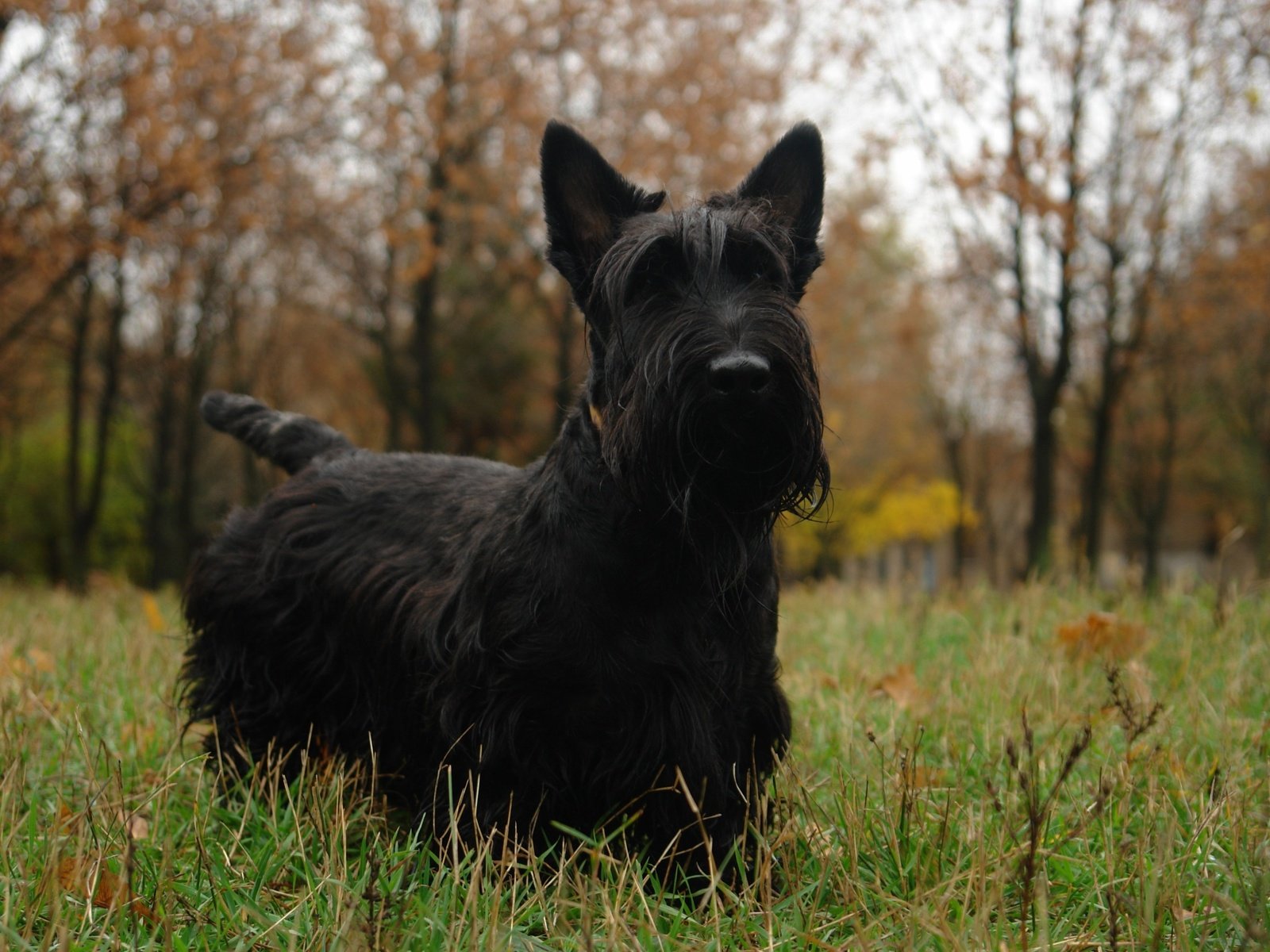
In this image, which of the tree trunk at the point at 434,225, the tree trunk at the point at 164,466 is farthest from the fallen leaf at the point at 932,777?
the tree trunk at the point at 164,466

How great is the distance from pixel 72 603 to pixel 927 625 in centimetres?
594

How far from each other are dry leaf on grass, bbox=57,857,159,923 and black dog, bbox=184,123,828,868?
0.60m

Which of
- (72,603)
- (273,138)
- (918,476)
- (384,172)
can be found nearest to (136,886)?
(72,603)

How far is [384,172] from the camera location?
13.9 metres

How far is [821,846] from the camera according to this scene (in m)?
2.20

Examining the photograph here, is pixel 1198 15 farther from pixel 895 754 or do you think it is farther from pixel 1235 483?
pixel 1235 483

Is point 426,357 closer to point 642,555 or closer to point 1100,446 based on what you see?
point 1100,446

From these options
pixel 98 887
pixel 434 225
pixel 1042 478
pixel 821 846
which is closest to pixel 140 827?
pixel 98 887

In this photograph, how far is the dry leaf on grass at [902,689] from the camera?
3.60 metres

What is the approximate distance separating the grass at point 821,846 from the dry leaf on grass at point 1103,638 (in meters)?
0.29

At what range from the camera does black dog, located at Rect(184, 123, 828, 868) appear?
214cm

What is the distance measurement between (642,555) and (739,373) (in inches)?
20.2

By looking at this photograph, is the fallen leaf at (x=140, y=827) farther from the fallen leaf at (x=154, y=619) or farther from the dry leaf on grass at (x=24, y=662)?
the fallen leaf at (x=154, y=619)

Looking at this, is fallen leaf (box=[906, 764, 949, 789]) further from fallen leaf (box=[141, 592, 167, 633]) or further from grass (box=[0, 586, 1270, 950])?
fallen leaf (box=[141, 592, 167, 633])
